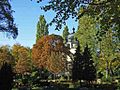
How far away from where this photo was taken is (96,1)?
1350 cm

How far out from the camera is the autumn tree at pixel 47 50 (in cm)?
8362

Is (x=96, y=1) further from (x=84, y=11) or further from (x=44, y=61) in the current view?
(x=44, y=61)

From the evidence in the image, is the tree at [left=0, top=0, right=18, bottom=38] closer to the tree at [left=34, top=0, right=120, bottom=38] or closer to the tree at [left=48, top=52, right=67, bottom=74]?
the tree at [left=34, top=0, right=120, bottom=38]

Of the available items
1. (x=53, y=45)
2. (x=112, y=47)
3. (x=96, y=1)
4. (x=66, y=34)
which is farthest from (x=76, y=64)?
(x=66, y=34)

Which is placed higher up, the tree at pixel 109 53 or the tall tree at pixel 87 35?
the tall tree at pixel 87 35

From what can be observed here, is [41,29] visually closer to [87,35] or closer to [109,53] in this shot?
[87,35]

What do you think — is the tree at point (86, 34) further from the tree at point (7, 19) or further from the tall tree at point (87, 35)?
the tree at point (7, 19)

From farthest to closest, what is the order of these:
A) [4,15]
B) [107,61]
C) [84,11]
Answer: [107,61], [4,15], [84,11]

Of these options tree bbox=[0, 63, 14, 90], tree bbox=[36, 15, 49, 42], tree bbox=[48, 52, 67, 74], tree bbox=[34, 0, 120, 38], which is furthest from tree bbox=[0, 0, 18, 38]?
tree bbox=[36, 15, 49, 42]

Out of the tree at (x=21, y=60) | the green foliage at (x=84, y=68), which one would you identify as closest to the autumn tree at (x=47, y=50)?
the tree at (x=21, y=60)

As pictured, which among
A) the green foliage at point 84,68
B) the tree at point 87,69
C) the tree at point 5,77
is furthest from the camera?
the green foliage at point 84,68

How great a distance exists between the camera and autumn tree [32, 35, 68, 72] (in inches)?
3292

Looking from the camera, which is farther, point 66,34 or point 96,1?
point 66,34

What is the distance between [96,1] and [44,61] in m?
73.1
